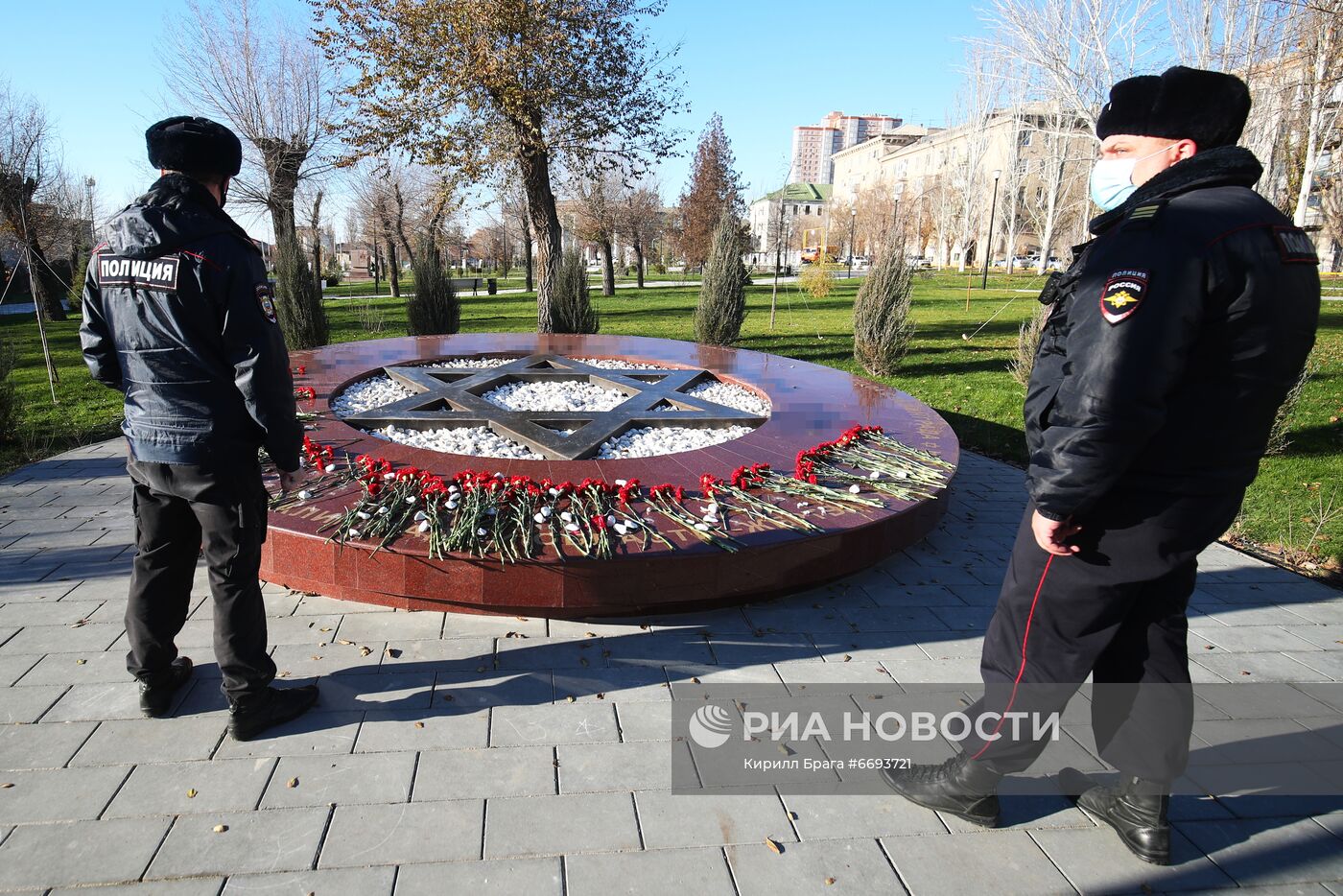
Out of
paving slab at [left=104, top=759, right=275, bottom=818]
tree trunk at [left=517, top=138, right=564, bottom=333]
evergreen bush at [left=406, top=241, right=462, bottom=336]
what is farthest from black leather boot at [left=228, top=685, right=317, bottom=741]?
evergreen bush at [left=406, top=241, right=462, bottom=336]

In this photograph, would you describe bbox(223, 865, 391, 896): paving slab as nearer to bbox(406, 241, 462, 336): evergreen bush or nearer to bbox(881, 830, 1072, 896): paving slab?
bbox(881, 830, 1072, 896): paving slab

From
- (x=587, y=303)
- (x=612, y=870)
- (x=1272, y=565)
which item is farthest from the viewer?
(x=587, y=303)

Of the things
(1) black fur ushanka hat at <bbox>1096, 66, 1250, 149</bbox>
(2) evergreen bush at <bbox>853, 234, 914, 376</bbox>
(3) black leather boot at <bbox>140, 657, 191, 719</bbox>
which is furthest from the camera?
(2) evergreen bush at <bbox>853, 234, 914, 376</bbox>

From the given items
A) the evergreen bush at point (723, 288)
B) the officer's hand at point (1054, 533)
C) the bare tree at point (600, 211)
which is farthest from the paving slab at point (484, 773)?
the bare tree at point (600, 211)

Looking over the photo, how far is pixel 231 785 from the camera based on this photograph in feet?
7.28

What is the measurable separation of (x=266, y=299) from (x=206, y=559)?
886mm

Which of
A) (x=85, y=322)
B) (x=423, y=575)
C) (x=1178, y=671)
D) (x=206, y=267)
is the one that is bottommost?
(x=423, y=575)

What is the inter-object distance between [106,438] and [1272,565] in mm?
8789

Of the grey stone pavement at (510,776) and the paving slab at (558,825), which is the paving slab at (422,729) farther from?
the paving slab at (558,825)

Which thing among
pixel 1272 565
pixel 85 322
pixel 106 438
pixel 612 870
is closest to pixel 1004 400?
pixel 1272 565

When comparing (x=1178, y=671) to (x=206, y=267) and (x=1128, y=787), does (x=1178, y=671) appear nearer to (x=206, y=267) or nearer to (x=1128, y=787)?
(x=1128, y=787)

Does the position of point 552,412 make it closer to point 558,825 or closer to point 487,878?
point 558,825

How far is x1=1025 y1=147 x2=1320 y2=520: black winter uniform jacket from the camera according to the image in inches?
65.4

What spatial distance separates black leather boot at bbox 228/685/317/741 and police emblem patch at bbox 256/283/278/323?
4.11 feet
